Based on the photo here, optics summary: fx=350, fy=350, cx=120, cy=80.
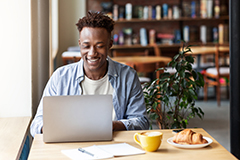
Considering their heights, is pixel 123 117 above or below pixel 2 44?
below

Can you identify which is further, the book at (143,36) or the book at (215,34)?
the book at (215,34)

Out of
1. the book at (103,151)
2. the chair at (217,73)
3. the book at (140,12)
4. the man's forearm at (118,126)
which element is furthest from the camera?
the book at (140,12)

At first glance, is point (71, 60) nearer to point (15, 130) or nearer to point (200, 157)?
point (15, 130)

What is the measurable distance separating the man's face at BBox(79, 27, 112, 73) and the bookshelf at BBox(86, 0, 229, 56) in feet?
16.1

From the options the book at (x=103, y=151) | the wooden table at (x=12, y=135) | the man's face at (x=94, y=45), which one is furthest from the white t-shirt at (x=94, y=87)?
the book at (x=103, y=151)

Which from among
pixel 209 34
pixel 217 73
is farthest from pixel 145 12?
pixel 217 73

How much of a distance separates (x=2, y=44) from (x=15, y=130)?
0.57m

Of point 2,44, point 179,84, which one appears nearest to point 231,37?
point 179,84

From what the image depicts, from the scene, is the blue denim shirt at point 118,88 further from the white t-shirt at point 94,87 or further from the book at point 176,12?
the book at point 176,12

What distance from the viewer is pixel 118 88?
1979 mm

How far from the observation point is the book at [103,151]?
1.30m

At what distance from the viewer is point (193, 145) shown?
4.59ft

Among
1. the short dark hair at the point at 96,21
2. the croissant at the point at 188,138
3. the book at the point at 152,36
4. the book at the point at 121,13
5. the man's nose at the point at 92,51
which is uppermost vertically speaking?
the book at the point at 121,13

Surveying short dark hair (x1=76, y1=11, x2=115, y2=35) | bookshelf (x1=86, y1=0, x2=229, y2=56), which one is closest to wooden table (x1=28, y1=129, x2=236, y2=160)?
short dark hair (x1=76, y1=11, x2=115, y2=35)
